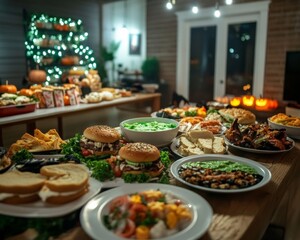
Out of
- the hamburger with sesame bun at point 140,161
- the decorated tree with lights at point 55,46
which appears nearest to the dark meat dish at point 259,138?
the hamburger with sesame bun at point 140,161

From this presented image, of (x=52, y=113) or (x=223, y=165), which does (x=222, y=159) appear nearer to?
(x=223, y=165)

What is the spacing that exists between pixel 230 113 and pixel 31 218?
1798 millimetres

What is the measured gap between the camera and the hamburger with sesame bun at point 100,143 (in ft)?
4.97

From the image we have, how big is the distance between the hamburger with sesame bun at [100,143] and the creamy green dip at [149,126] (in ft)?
0.76

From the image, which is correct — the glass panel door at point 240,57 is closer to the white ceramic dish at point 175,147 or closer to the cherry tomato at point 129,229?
the white ceramic dish at point 175,147

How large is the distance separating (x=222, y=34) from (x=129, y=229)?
5.96m

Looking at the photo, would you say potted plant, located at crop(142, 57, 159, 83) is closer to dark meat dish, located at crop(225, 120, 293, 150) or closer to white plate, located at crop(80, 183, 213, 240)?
dark meat dish, located at crop(225, 120, 293, 150)

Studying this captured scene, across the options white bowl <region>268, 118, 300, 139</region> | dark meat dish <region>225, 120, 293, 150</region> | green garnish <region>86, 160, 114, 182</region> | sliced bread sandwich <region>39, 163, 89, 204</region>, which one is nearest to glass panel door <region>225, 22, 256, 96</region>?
white bowl <region>268, 118, 300, 139</region>

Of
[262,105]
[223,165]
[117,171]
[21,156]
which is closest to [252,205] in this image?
[223,165]

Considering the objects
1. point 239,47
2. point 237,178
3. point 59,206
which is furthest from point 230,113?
point 239,47

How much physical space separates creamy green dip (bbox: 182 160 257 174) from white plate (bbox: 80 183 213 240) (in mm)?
340

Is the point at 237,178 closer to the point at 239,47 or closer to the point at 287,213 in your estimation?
the point at 287,213

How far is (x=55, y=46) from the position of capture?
239 inches

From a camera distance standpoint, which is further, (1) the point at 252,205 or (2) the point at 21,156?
(2) the point at 21,156
